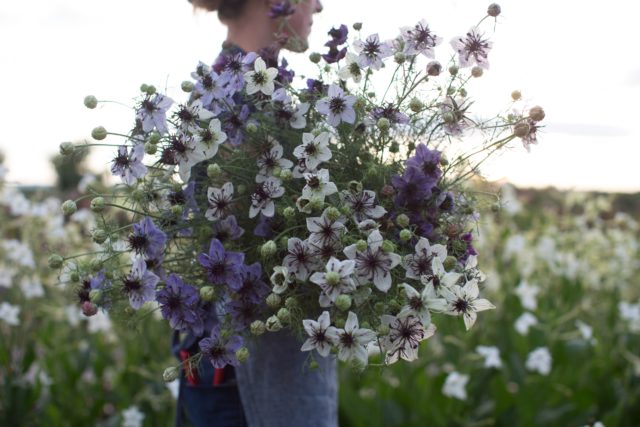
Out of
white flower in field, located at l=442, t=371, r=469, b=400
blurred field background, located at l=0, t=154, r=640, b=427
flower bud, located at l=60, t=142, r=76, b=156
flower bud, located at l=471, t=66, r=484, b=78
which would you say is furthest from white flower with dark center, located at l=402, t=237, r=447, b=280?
white flower in field, located at l=442, t=371, r=469, b=400

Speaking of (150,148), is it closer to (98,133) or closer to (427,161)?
(98,133)

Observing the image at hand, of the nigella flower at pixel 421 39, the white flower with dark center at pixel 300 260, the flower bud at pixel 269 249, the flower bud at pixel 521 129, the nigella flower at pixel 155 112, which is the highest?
the nigella flower at pixel 421 39

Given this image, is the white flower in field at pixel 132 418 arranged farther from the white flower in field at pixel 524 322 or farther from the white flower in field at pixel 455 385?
the white flower in field at pixel 524 322

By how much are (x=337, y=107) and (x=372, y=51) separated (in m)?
0.13

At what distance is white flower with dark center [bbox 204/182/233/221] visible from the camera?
1021 mm

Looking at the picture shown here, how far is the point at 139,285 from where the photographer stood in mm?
994

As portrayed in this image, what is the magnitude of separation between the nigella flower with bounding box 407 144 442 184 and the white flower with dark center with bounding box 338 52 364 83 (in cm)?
18

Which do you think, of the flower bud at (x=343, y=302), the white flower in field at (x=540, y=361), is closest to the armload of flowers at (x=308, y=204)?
the flower bud at (x=343, y=302)

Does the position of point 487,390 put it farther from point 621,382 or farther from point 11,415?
point 11,415

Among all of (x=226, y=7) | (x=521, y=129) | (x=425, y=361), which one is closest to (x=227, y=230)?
(x=521, y=129)

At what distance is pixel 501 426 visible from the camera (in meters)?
2.69

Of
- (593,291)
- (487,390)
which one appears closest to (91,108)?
(487,390)

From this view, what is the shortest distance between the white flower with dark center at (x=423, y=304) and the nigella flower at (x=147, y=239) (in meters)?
0.38

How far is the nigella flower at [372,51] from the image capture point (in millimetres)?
1079
